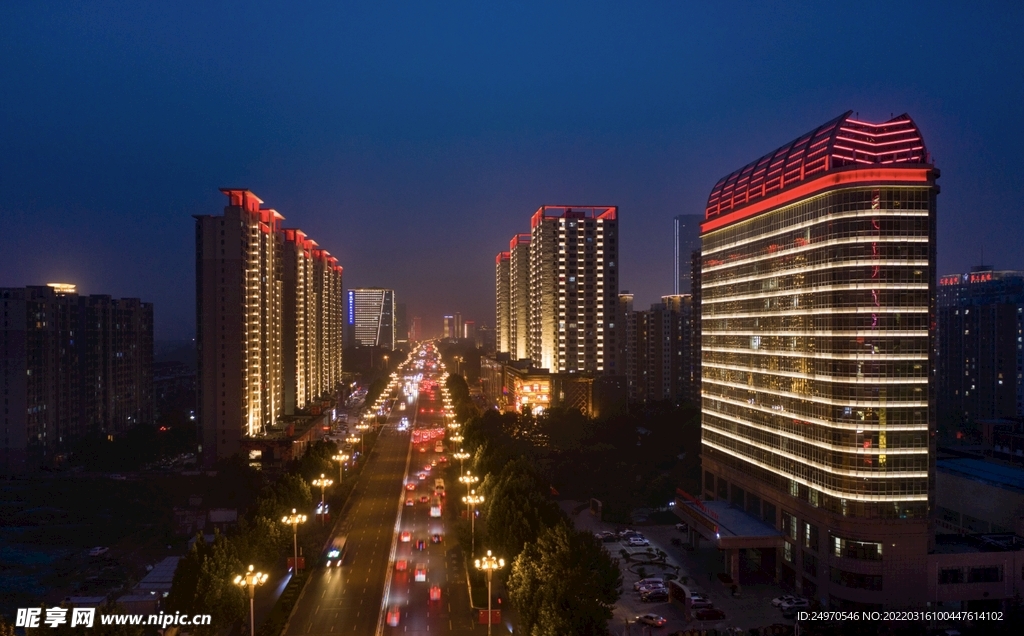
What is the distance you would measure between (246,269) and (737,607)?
Result: 65346mm

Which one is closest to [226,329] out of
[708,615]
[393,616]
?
[393,616]

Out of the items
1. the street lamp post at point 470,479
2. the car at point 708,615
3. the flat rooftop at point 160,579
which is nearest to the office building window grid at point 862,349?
the car at point 708,615

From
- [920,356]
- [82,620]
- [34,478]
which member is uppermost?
[920,356]

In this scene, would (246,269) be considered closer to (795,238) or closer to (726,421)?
(726,421)

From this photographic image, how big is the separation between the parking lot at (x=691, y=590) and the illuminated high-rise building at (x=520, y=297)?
96156 mm

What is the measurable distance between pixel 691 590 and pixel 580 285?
78.8m

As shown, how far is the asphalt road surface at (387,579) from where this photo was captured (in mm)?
35750

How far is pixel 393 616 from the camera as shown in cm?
3653

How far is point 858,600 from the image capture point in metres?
36.1

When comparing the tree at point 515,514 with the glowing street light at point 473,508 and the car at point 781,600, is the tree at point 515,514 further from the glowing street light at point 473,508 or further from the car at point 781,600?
the car at point 781,600

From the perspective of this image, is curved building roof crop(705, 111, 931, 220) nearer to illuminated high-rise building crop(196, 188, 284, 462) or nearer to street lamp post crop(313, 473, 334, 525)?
street lamp post crop(313, 473, 334, 525)

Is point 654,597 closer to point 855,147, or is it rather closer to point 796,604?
point 796,604

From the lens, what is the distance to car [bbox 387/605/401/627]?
117 feet

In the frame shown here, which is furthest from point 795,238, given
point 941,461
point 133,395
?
point 133,395
